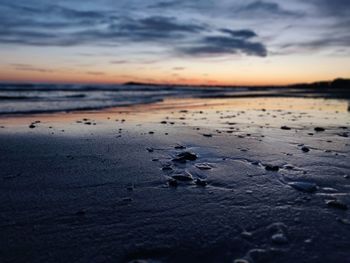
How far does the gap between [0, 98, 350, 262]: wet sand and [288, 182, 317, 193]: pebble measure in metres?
0.02

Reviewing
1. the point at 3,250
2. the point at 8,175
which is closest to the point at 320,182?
the point at 3,250

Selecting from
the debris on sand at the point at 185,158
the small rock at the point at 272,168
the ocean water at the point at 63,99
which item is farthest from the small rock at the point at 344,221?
the ocean water at the point at 63,99

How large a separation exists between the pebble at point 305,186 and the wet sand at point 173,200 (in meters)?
0.02

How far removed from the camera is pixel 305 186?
13.4ft

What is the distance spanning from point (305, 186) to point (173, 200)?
5.45ft

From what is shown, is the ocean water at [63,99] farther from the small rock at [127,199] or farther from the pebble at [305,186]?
the pebble at [305,186]

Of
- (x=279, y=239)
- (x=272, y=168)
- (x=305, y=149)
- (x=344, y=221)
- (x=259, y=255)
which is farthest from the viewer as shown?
(x=305, y=149)

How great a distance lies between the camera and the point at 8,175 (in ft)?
15.1

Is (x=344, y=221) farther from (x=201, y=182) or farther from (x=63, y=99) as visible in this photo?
(x=63, y=99)

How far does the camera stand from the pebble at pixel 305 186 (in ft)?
13.2

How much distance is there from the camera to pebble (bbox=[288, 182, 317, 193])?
13.2ft

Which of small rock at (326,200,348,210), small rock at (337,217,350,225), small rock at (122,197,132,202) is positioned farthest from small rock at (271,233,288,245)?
small rock at (122,197,132,202)

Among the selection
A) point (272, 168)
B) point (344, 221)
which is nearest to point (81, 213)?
point (344, 221)

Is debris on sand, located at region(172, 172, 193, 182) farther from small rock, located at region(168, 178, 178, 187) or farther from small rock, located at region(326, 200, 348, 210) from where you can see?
small rock, located at region(326, 200, 348, 210)
